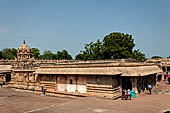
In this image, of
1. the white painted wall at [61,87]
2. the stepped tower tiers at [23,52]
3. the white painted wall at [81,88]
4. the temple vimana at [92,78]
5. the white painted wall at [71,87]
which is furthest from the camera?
the stepped tower tiers at [23,52]

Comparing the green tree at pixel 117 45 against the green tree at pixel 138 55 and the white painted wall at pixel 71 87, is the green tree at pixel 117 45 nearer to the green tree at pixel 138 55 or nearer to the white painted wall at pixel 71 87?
the green tree at pixel 138 55

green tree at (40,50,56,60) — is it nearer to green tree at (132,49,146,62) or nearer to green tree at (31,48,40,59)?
green tree at (31,48,40,59)

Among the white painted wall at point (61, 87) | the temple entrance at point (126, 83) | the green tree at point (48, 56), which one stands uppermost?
the green tree at point (48, 56)

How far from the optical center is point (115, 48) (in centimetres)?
5131

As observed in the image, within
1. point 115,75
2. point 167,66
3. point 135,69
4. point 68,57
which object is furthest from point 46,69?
point 68,57

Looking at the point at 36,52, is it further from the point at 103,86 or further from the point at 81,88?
the point at 103,86

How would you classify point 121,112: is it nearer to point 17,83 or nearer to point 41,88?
point 41,88

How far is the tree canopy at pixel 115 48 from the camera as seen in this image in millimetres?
50781

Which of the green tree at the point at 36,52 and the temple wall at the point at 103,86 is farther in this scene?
the green tree at the point at 36,52

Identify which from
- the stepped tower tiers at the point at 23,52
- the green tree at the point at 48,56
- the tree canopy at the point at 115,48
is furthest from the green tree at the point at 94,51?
the green tree at the point at 48,56

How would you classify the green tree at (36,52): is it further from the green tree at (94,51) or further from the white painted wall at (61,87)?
the white painted wall at (61,87)

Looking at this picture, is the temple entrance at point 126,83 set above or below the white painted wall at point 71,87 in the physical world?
above

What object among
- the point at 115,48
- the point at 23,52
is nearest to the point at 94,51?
the point at 115,48

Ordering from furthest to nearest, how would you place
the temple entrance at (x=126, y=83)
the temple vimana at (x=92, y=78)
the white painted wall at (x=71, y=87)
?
1. the white painted wall at (x=71, y=87)
2. the temple entrance at (x=126, y=83)
3. the temple vimana at (x=92, y=78)
